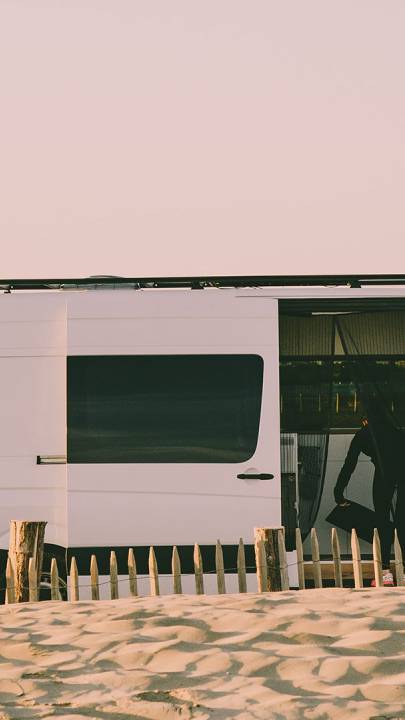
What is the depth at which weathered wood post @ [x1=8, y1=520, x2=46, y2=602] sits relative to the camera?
7.09m

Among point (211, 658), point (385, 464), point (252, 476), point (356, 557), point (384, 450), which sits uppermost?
point (384, 450)

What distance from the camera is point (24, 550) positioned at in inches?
280

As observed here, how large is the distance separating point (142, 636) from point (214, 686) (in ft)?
2.73

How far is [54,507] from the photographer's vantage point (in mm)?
8211

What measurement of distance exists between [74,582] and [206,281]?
2.41 m

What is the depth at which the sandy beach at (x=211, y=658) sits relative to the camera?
5109mm

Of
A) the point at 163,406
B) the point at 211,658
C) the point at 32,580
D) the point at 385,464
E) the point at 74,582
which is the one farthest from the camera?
the point at 385,464

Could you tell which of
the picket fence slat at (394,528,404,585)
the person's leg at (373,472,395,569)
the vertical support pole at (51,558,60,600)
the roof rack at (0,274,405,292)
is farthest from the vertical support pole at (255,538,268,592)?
the person's leg at (373,472,395,569)

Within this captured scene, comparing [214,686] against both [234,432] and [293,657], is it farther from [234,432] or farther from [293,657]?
[234,432]

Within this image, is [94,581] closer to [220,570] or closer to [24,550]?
[24,550]

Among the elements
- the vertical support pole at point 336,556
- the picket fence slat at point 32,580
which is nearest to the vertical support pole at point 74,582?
the picket fence slat at point 32,580

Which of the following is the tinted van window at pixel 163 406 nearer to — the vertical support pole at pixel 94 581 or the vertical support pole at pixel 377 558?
the vertical support pole at pixel 94 581

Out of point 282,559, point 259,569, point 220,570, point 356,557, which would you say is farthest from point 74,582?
point 356,557

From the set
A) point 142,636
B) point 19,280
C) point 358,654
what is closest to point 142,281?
point 19,280
